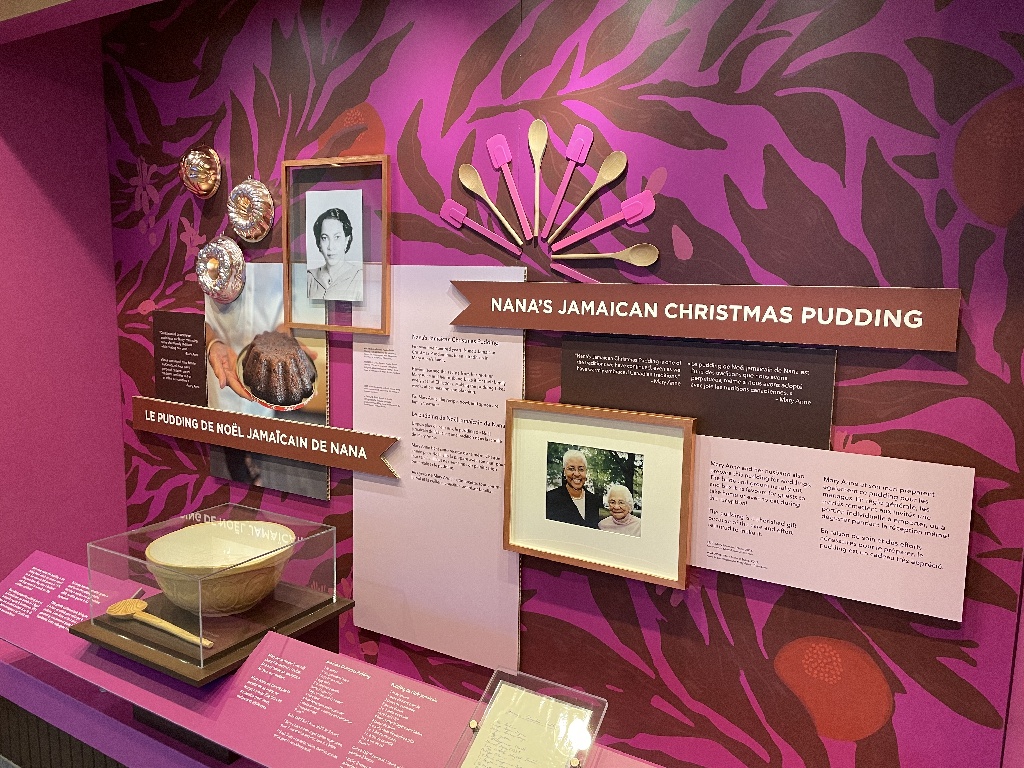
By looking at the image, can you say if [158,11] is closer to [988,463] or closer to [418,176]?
[418,176]

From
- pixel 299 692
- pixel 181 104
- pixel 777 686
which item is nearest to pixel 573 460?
pixel 777 686

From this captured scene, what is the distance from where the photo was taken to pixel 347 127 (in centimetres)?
237

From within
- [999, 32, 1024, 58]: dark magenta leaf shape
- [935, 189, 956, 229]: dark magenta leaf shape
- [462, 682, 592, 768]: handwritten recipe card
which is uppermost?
[999, 32, 1024, 58]: dark magenta leaf shape

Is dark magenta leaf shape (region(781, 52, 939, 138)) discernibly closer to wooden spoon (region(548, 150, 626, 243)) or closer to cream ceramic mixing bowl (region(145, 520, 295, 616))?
wooden spoon (region(548, 150, 626, 243))

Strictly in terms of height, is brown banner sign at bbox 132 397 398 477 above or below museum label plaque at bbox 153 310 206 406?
below

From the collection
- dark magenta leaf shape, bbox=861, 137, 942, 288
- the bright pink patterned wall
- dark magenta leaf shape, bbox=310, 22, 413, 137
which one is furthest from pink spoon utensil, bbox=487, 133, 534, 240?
the bright pink patterned wall

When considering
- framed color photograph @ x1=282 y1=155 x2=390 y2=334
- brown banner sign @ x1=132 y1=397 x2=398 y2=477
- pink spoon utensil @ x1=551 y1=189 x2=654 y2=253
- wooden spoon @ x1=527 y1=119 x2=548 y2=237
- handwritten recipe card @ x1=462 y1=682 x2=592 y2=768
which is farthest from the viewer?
brown banner sign @ x1=132 y1=397 x2=398 y2=477

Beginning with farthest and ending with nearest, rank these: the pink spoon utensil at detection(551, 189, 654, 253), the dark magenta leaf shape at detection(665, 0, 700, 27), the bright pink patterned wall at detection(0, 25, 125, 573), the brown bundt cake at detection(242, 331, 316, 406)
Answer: the bright pink patterned wall at detection(0, 25, 125, 573)
the brown bundt cake at detection(242, 331, 316, 406)
the pink spoon utensil at detection(551, 189, 654, 253)
the dark magenta leaf shape at detection(665, 0, 700, 27)

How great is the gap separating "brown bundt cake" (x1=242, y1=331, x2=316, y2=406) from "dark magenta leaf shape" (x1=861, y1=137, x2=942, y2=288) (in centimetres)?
173

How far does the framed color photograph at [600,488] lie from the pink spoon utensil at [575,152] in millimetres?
555

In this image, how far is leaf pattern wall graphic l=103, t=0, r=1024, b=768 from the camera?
1621mm

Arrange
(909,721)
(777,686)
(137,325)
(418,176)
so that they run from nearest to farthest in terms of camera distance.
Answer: (909,721) < (777,686) < (418,176) < (137,325)

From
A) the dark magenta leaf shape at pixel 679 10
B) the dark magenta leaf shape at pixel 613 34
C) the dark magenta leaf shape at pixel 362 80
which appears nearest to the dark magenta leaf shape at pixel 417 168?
the dark magenta leaf shape at pixel 362 80

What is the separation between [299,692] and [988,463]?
1.57m
